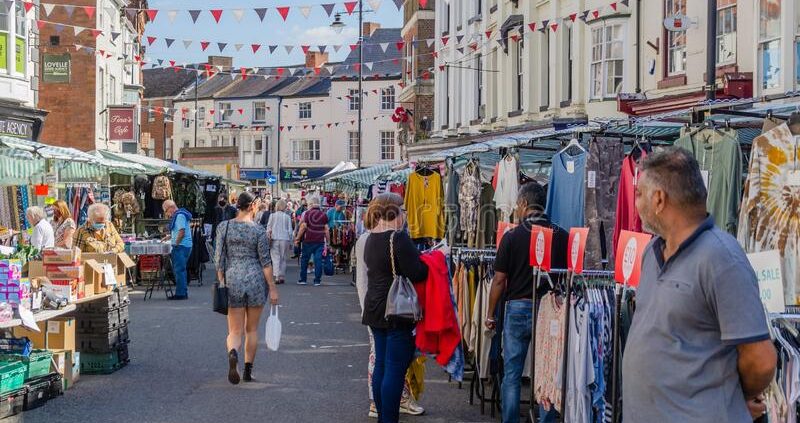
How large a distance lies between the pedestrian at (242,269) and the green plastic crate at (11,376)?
2335 mm

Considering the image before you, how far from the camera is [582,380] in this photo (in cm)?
Answer: 707

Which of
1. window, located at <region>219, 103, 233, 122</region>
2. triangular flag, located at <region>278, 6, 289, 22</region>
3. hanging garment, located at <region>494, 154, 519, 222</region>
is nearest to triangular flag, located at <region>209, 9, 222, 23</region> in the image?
triangular flag, located at <region>278, 6, 289, 22</region>

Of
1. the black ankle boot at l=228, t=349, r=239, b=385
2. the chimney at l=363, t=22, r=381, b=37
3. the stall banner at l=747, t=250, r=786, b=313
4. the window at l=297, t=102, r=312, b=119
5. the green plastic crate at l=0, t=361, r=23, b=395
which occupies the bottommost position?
the black ankle boot at l=228, t=349, r=239, b=385

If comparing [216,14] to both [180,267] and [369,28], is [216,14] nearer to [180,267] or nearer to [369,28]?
[180,267]

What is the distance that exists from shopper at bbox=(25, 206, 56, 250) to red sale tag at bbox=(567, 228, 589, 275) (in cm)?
984

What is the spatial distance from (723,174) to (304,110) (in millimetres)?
70293

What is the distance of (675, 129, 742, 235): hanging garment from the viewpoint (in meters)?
7.45

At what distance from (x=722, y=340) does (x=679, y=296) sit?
8.7 inches

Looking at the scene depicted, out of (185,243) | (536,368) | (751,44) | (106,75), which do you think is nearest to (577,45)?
(751,44)

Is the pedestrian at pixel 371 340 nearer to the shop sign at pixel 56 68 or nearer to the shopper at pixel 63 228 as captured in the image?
the shopper at pixel 63 228

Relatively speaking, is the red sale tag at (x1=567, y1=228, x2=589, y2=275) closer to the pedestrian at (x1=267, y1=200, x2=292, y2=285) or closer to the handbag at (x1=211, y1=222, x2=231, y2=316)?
the handbag at (x1=211, y1=222, x2=231, y2=316)

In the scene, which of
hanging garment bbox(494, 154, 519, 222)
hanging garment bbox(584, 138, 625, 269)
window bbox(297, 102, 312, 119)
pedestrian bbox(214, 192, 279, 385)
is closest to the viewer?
hanging garment bbox(584, 138, 625, 269)

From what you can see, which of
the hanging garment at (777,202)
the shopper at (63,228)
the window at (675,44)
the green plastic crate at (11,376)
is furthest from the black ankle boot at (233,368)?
the window at (675,44)

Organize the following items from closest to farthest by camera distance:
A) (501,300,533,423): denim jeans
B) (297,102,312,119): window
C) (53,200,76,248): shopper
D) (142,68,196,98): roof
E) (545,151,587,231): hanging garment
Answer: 1. (501,300,533,423): denim jeans
2. (545,151,587,231): hanging garment
3. (53,200,76,248): shopper
4. (297,102,312,119): window
5. (142,68,196,98): roof
